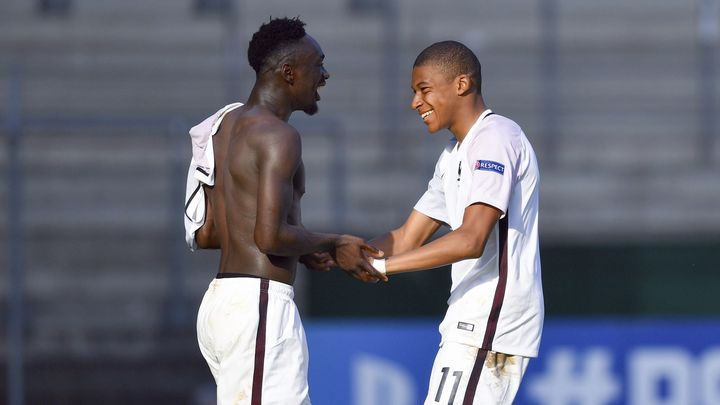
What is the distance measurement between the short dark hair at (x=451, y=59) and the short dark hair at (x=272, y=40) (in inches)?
20.8

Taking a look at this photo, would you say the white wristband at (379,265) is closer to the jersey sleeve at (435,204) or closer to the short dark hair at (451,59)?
the jersey sleeve at (435,204)

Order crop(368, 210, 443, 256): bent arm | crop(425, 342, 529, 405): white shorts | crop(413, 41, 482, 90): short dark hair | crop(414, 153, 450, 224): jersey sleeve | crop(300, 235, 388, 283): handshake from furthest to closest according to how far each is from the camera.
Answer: crop(368, 210, 443, 256): bent arm
crop(414, 153, 450, 224): jersey sleeve
crop(300, 235, 388, 283): handshake
crop(413, 41, 482, 90): short dark hair
crop(425, 342, 529, 405): white shorts

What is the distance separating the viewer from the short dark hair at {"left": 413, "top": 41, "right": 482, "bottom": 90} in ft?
15.4

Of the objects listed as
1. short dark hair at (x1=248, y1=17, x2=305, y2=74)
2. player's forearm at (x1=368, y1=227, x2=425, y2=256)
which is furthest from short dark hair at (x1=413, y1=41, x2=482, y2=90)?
player's forearm at (x1=368, y1=227, x2=425, y2=256)

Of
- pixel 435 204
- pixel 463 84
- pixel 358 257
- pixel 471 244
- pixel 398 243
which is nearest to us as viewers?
pixel 471 244

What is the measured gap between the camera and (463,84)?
15.5ft

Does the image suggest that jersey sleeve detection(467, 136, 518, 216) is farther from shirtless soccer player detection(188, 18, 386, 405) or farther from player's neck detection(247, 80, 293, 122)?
player's neck detection(247, 80, 293, 122)

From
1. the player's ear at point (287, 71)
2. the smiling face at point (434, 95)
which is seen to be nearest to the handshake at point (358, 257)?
the smiling face at point (434, 95)

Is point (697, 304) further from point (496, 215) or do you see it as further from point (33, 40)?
point (33, 40)

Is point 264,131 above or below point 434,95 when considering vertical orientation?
below

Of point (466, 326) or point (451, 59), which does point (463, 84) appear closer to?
point (451, 59)

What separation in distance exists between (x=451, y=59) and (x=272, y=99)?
724 mm

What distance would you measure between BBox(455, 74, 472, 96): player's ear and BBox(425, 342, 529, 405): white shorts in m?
0.98

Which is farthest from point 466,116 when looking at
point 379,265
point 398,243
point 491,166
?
point 398,243
